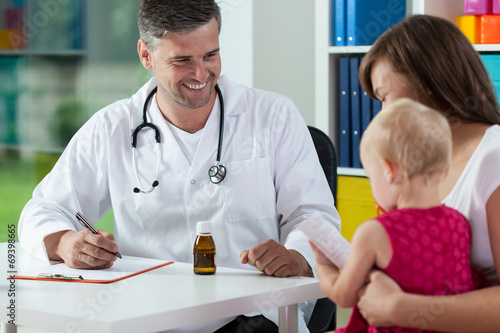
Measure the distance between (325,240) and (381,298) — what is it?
204 millimetres

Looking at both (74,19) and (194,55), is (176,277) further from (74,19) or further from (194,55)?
(74,19)

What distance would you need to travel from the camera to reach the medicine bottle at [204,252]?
5.42ft

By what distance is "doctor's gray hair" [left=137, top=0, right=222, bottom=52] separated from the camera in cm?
207

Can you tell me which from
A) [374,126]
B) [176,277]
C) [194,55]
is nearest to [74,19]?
[194,55]

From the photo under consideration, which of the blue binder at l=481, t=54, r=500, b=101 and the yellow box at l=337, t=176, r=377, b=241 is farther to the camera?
the yellow box at l=337, t=176, r=377, b=241

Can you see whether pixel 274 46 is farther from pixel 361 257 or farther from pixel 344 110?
pixel 361 257

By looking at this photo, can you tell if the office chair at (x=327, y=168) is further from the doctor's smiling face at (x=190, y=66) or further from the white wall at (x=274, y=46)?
the white wall at (x=274, y=46)

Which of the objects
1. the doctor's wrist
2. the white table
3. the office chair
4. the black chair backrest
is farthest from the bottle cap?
the black chair backrest

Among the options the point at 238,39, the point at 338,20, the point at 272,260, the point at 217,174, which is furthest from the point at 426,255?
the point at 238,39

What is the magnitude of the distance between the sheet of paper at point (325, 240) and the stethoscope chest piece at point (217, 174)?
2.32ft

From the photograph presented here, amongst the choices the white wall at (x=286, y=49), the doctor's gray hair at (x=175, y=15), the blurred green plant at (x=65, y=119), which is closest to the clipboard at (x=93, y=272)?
the doctor's gray hair at (x=175, y=15)

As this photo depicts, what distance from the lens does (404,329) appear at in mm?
1224

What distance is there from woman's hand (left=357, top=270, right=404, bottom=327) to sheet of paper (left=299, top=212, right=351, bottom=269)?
0.14 meters

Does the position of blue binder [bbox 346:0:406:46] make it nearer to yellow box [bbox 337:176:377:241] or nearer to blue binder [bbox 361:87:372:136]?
blue binder [bbox 361:87:372:136]
